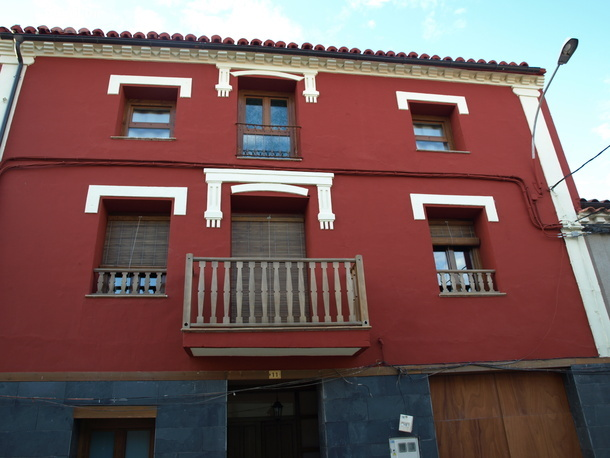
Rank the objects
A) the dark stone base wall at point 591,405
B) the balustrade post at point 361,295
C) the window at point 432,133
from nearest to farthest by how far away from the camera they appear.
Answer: the balustrade post at point 361,295 < the dark stone base wall at point 591,405 < the window at point 432,133

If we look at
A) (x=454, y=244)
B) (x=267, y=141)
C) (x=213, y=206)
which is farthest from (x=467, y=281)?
(x=213, y=206)

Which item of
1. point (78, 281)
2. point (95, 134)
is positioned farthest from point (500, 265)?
point (95, 134)

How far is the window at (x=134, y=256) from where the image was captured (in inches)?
278

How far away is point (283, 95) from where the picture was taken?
9234 mm

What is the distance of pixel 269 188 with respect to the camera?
7.81m

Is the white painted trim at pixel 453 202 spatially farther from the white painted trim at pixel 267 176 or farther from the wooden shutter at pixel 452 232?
the white painted trim at pixel 267 176

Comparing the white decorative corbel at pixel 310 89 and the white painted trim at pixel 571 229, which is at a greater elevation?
the white decorative corbel at pixel 310 89

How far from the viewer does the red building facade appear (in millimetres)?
6445

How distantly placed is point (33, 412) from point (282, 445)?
3643 mm

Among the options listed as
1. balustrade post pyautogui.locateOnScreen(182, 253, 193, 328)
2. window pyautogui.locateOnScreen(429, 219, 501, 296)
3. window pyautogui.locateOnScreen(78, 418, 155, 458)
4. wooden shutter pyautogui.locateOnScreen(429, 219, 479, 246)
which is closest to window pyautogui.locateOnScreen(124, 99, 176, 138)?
balustrade post pyautogui.locateOnScreen(182, 253, 193, 328)

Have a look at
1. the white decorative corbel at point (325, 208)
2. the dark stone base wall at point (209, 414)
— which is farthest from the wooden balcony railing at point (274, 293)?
the dark stone base wall at point (209, 414)

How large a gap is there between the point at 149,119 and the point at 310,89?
3101 millimetres

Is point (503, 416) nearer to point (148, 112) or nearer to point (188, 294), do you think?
point (188, 294)

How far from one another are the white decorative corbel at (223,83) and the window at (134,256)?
2618 mm
